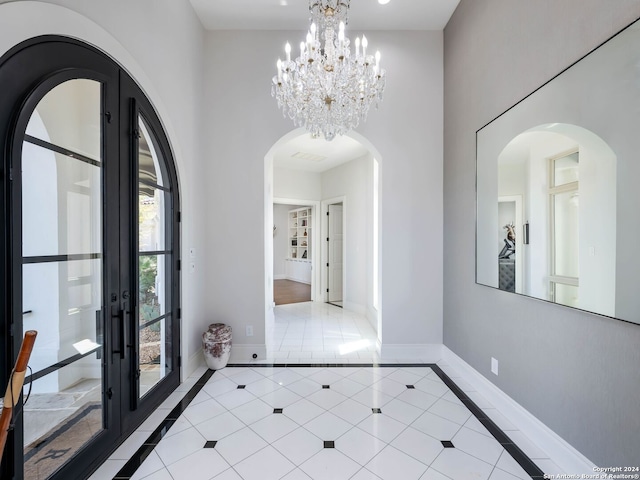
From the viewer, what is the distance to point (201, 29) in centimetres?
321

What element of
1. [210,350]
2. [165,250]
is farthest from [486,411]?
[165,250]

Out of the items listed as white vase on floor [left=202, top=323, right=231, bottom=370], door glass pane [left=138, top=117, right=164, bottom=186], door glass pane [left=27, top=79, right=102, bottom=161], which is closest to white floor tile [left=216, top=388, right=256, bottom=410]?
white vase on floor [left=202, top=323, right=231, bottom=370]

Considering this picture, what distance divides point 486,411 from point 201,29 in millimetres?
4686

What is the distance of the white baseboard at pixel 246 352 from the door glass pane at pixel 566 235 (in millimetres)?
2838

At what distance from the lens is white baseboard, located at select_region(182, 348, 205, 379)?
2.83 meters

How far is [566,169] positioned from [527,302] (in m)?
0.94

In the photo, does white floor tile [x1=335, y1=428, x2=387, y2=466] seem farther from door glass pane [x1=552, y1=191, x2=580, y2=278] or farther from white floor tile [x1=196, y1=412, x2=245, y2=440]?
door glass pane [x1=552, y1=191, x2=580, y2=278]

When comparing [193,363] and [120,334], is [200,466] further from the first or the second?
[193,363]

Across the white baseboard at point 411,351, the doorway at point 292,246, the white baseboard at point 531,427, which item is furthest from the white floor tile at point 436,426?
the doorway at point 292,246

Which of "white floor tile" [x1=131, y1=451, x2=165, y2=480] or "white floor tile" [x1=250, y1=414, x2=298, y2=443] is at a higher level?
"white floor tile" [x1=131, y1=451, x2=165, y2=480]

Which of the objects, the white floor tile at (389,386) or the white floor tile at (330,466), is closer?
the white floor tile at (330,466)

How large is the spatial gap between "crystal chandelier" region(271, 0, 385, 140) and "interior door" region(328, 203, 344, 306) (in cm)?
426

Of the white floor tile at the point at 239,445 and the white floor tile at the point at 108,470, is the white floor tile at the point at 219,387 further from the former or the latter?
the white floor tile at the point at 108,470

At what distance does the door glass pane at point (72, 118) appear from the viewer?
1.41 meters
